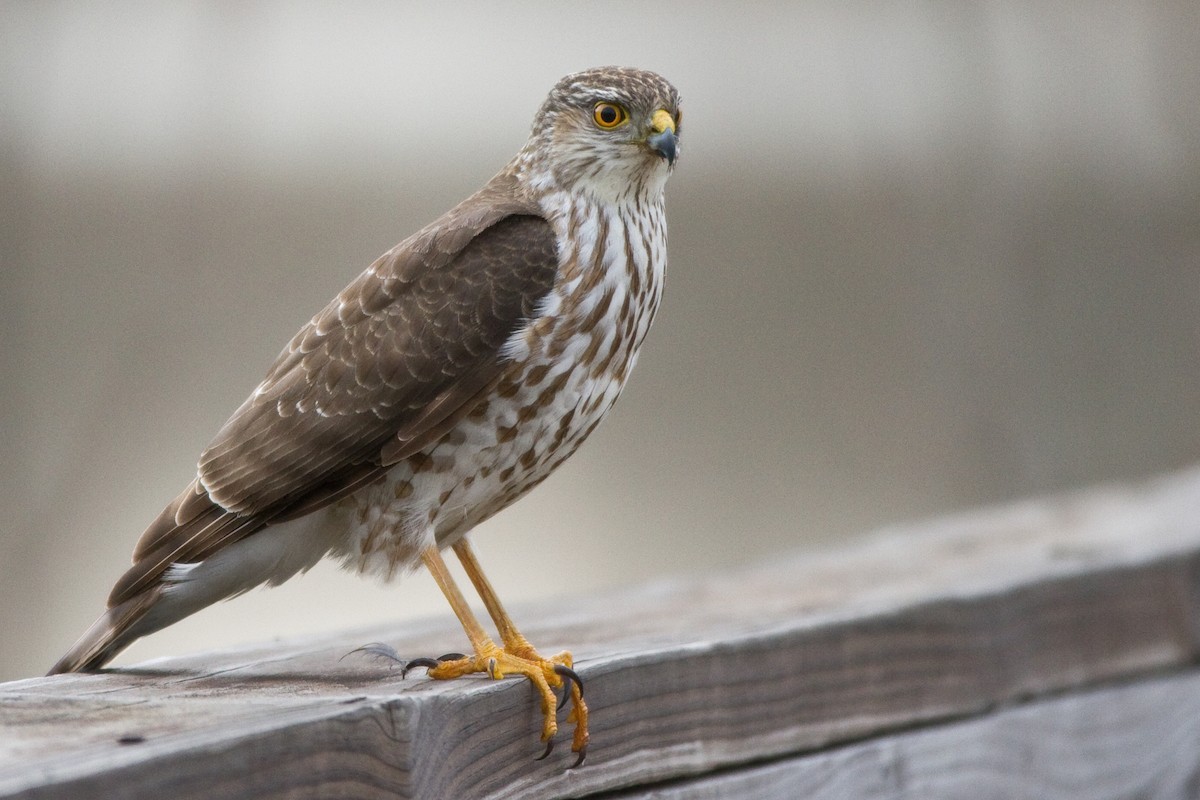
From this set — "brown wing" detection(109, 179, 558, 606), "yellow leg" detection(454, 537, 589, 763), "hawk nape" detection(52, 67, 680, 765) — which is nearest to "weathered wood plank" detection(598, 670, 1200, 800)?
"yellow leg" detection(454, 537, 589, 763)

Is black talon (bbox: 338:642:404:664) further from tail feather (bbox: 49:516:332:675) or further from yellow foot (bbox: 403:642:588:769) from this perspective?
tail feather (bbox: 49:516:332:675)

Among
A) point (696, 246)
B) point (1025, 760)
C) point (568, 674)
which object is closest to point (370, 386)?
point (568, 674)

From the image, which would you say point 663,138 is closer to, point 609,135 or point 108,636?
point 609,135

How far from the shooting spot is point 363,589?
5.62 m

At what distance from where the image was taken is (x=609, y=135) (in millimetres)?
2543

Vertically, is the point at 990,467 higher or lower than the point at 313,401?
lower

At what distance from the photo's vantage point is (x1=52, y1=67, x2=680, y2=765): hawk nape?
2238mm

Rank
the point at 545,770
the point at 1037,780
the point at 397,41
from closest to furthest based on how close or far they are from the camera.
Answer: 1. the point at 545,770
2. the point at 1037,780
3. the point at 397,41

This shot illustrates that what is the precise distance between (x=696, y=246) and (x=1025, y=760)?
3.33 metres

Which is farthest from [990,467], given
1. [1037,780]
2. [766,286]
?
[1037,780]

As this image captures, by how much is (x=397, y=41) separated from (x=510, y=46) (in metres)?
0.41

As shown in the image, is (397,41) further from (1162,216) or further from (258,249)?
(1162,216)

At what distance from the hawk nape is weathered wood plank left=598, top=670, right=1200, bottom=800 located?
1.43 feet

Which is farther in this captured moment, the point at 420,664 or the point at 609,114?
the point at 609,114
